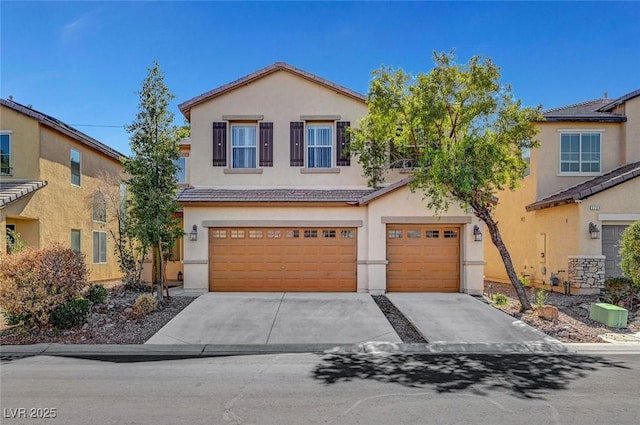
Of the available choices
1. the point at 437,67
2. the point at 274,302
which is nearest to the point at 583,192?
the point at 437,67

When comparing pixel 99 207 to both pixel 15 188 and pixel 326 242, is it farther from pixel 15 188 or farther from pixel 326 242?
pixel 326 242

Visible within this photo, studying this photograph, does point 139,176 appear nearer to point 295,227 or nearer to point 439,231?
point 295,227

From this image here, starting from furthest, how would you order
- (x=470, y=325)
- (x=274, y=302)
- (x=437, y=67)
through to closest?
(x=274, y=302), (x=437, y=67), (x=470, y=325)

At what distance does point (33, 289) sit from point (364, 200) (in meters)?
9.19

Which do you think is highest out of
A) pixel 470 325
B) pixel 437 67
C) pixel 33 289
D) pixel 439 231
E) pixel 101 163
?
pixel 437 67

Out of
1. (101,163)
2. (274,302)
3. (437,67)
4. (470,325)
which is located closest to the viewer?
(470,325)

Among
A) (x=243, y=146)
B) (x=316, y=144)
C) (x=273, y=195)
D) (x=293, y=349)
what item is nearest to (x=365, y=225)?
(x=273, y=195)

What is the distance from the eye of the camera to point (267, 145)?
49.6 ft

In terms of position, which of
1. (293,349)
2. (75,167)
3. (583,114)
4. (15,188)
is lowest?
(293,349)

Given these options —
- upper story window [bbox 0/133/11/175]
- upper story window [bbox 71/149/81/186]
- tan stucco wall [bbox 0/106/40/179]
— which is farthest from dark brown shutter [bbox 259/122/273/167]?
upper story window [bbox 0/133/11/175]

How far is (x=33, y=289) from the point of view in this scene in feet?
29.8

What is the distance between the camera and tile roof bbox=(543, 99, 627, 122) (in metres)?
16.1

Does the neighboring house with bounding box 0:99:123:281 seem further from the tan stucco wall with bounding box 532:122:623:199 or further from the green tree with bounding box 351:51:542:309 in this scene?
the tan stucco wall with bounding box 532:122:623:199

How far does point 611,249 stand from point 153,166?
15.3 meters
